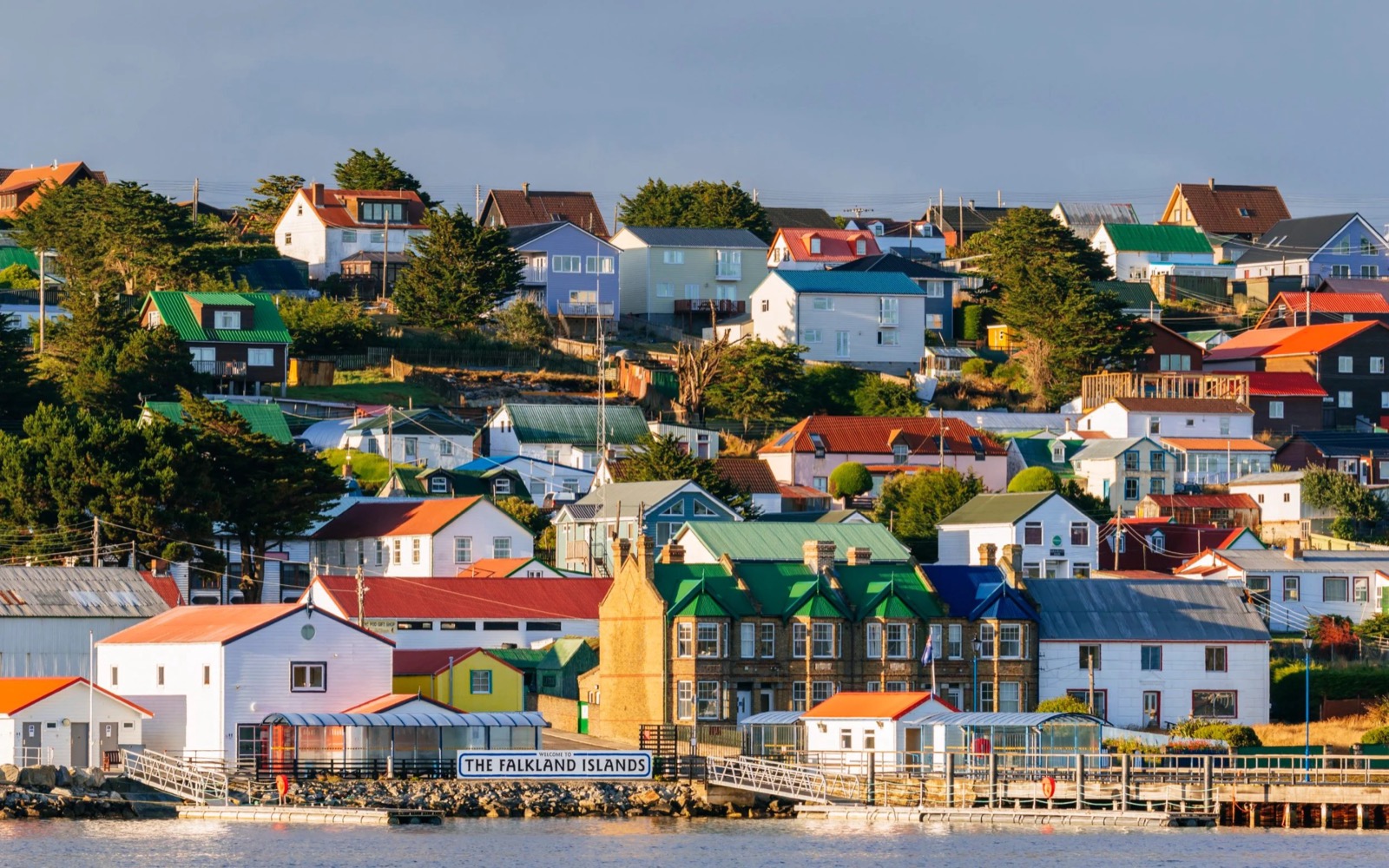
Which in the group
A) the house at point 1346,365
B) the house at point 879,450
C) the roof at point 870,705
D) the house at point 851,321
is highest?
the house at point 851,321

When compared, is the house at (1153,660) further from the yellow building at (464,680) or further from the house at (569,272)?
the house at (569,272)

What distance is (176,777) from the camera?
65.6 m

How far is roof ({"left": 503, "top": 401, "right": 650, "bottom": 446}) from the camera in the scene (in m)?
114

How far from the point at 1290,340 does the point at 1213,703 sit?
5345 centimetres

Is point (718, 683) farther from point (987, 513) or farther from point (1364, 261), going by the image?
point (1364, 261)

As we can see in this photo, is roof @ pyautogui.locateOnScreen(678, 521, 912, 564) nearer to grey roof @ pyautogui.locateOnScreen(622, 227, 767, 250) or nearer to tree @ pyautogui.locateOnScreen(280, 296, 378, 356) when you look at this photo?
tree @ pyautogui.locateOnScreen(280, 296, 378, 356)

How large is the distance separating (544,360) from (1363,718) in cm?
6146

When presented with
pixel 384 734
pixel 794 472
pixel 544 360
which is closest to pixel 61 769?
pixel 384 734

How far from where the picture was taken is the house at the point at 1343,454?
11369cm

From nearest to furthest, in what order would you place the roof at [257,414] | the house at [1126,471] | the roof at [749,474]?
the roof at [749,474] < the roof at [257,414] < the house at [1126,471]

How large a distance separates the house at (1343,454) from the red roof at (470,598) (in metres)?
42.6

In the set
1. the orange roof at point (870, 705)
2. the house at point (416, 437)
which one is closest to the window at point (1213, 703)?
the orange roof at point (870, 705)

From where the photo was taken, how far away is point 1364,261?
154m

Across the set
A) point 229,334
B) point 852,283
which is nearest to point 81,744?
point 229,334
